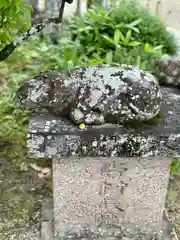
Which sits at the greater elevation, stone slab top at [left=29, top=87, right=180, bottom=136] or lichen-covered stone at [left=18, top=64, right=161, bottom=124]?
lichen-covered stone at [left=18, top=64, right=161, bottom=124]

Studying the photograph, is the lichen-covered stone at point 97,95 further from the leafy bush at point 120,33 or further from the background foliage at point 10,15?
the leafy bush at point 120,33

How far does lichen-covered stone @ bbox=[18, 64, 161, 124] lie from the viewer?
1.72m

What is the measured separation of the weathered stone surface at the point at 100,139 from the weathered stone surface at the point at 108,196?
0.58 ft

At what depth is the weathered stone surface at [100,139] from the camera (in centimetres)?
169

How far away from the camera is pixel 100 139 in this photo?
5.58ft

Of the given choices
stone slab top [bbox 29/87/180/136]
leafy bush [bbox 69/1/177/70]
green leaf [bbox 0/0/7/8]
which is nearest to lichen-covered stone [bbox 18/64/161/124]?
stone slab top [bbox 29/87/180/136]

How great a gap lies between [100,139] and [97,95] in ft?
0.69

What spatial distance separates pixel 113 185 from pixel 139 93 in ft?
1.90

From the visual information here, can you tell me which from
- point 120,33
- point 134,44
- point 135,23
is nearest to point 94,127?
point 134,44

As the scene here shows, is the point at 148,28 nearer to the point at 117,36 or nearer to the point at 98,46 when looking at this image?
the point at 117,36

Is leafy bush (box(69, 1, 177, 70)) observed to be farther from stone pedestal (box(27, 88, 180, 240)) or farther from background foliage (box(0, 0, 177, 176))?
stone pedestal (box(27, 88, 180, 240))

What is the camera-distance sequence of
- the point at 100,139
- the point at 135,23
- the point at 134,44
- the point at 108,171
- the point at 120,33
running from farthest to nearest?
Result: 1. the point at 135,23
2. the point at 120,33
3. the point at 134,44
4. the point at 108,171
5. the point at 100,139

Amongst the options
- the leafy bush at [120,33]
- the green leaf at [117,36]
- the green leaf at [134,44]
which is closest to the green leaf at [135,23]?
the leafy bush at [120,33]

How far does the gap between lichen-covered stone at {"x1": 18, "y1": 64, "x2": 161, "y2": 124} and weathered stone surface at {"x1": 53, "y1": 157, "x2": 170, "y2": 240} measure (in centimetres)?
29
